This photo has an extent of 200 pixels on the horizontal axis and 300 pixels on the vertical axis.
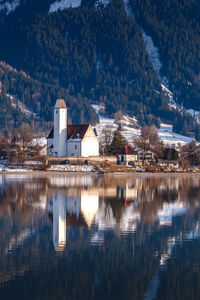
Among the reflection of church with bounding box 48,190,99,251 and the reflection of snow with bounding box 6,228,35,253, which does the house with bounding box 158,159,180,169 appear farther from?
the reflection of snow with bounding box 6,228,35,253

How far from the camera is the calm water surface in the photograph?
16.4 m

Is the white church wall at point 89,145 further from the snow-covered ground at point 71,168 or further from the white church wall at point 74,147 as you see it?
the snow-covered ground at point 71,168

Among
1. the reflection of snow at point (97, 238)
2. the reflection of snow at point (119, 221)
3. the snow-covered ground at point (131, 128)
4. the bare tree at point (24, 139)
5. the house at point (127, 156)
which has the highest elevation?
the snow-covered ground at point (131, 128)

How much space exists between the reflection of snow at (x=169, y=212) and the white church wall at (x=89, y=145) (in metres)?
50.6

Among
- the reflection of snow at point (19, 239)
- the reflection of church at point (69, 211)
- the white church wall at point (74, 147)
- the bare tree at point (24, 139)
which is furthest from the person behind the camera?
the white church wall at point (74, 147)

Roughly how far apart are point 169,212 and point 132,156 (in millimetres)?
58386

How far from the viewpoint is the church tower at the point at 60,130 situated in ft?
282

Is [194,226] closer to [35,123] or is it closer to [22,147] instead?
[22,147]

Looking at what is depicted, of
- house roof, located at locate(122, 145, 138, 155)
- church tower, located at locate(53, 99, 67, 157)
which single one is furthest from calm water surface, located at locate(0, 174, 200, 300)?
house roof, located at locate(122, 145, 138, 155)

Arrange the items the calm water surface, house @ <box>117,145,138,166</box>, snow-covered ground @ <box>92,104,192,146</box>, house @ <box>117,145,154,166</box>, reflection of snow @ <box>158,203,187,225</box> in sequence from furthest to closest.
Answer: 1. snow-covered ground @ <box>92,104,192,146</box>
2. house @ <box>117,145,154,166</box>
3. house @ <box>117,145,138,166</box>
4. reflection of snow @ <box>158,203,187,225</box>
5. the calm water surface

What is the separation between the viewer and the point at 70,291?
1619 centimetres

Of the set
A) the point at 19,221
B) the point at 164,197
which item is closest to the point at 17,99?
the point at 164,197

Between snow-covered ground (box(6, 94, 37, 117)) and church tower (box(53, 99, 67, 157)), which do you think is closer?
church tower (box(53, 99, 67, 157))

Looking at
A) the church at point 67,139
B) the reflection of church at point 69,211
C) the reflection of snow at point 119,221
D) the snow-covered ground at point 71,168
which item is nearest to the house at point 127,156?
the church at point 67,139
